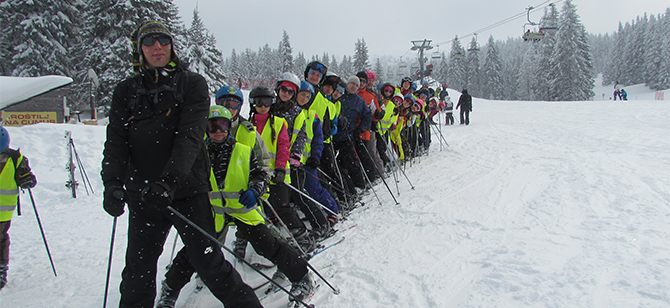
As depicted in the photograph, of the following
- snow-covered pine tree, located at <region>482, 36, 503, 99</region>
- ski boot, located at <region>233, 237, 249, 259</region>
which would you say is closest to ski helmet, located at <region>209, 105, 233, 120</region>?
ski boot, located at <region>233, 237, 249, 259</region>

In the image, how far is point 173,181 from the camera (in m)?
1.98

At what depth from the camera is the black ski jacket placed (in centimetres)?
211

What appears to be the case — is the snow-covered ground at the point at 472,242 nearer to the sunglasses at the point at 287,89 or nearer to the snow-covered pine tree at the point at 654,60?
the sunglasses at the point at 287,89

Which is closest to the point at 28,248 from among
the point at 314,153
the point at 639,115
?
the point at 314,153

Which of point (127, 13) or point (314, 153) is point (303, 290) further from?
point (127, 13)

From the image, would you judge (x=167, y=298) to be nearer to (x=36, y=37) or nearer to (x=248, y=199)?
(x=248, y=199)

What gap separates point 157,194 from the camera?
75.0 inches

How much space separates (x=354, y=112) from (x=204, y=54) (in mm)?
29169

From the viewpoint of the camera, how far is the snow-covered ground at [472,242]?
268 centimetres

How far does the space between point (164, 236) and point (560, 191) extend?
533 cm

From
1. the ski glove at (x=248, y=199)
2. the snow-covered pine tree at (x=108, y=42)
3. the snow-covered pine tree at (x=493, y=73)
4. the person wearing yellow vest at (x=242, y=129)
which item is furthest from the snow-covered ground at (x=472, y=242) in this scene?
the snow-covered pine tree at (x=493, y=73)

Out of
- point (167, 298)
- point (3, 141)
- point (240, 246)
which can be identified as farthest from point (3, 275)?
point (240, 246)

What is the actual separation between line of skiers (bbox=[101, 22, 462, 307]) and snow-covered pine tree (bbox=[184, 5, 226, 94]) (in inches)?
1059

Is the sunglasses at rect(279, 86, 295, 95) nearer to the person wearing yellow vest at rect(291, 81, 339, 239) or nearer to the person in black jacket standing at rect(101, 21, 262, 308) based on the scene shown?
the person wearing yellow vest at rect(291, 81, 339, 239)
